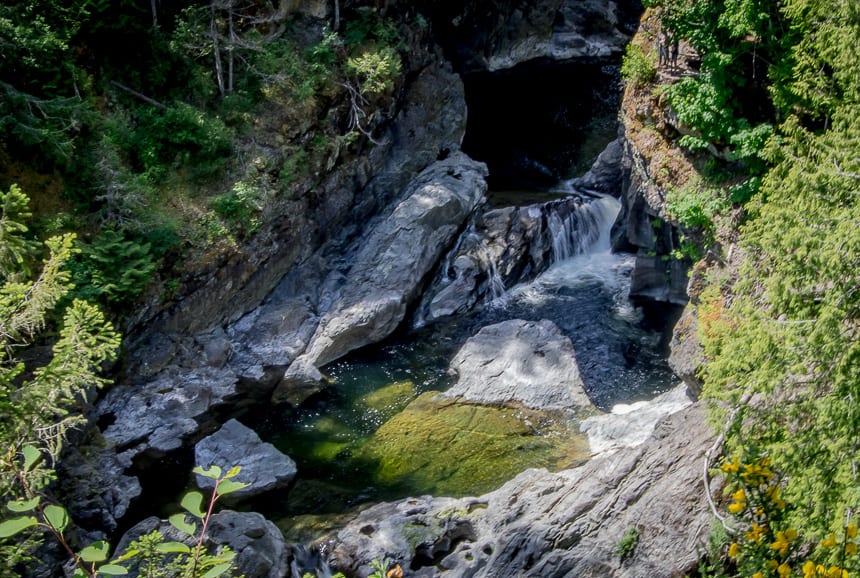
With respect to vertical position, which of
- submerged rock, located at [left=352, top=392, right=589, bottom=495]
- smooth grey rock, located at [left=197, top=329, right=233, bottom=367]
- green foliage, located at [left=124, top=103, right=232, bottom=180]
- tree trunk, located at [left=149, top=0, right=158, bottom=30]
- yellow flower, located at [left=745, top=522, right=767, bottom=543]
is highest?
tree trunk, located at [left=149, top=0, right=158, bottom=30]

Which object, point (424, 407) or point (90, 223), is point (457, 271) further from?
point (90, 223)

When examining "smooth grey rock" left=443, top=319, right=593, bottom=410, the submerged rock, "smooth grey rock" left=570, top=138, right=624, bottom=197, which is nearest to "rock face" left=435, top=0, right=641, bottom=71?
"smooth grey rock" left=570, top=138, right=624, bottom=197

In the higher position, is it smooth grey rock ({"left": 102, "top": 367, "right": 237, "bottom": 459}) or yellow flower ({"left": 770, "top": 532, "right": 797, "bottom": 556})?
yellow flower ({"left": 770, "top": 532, "right": 797, "bottom": 556})

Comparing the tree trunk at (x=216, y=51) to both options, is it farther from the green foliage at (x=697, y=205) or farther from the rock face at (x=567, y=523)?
the rock face at (x=567, y=523)

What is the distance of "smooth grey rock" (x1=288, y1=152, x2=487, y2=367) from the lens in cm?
1648

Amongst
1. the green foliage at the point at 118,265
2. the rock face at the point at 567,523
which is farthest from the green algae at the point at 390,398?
the green foliage at the point at 118,265

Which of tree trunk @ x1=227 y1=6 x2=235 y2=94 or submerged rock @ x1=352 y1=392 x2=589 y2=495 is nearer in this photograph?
submerged rock @ x1=352 y1=392 x2=589 y2=495

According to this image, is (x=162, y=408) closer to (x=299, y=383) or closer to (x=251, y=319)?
(x=299, y=383)

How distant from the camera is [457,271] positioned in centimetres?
1870

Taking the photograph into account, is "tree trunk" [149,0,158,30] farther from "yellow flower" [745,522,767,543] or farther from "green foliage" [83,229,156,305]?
"yellow flower" [745,522,767,543]

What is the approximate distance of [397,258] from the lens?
704 inches

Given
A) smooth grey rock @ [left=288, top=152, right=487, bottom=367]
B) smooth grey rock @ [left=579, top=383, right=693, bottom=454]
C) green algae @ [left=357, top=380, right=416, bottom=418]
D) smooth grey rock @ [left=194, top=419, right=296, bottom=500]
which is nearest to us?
smooth grey rock @ [left=194, top=419, right=296, bottom=500]

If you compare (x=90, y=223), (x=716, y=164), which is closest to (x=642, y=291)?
(x=716, y=164)

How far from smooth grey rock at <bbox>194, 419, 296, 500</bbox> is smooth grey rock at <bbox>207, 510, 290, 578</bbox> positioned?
5.98 ft
